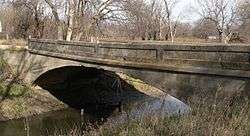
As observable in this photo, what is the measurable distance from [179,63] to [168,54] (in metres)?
0.51

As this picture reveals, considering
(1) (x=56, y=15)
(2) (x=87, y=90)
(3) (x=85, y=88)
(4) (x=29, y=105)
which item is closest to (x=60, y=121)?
(4) (x=29, y=105)

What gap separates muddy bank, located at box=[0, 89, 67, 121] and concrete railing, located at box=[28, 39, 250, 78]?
11.4 ft

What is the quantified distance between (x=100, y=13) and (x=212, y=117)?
18554mm

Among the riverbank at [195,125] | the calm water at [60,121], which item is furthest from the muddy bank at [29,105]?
the riverbank at [195,125]

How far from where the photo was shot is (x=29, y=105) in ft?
61.9

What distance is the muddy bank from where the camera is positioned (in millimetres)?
17703

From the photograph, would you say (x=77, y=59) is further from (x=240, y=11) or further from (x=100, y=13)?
(x=240, y=11)

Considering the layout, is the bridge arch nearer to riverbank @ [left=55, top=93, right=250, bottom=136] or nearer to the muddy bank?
the muddy bank

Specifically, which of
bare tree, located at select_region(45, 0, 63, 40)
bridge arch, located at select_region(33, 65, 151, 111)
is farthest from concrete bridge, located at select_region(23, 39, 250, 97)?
bare tree, located at select_region(45, 0, 63, 40)

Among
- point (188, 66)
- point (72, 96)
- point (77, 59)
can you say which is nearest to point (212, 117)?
point (188, 66)

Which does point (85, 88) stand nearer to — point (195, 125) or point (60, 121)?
point (60, 121)

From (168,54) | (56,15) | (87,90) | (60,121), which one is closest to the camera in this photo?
(168,54)

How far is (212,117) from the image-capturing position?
7.23m

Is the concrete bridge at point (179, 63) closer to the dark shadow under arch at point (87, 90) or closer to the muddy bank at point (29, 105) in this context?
the muddy bank at point (29, 105)
